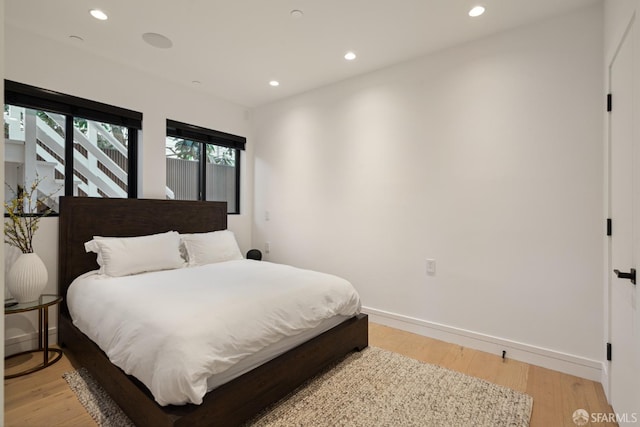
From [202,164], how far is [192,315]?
2.86 meters

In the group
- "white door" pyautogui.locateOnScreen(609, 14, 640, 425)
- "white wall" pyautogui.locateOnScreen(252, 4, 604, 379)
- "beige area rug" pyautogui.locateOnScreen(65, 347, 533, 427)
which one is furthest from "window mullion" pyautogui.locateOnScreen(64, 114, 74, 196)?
"white door" pyautogui.locateOnScreen(609, 14, 640, 425)

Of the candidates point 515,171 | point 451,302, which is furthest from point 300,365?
point 515,171

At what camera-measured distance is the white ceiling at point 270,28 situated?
227 centimetres

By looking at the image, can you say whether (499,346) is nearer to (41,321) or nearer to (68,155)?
(41,321)

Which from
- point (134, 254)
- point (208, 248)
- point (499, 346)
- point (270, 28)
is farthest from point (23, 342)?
point (499, 346)

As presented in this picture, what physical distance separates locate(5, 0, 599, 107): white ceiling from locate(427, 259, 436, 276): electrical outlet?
198cm

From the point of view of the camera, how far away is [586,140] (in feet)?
7.33

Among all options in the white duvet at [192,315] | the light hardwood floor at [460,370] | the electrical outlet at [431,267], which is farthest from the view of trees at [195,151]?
the electrical outlet at [431,267]

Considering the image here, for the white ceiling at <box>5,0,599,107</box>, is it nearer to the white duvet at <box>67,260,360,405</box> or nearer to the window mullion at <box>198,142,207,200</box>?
the window mullion at <box>198,142,207,200</box>

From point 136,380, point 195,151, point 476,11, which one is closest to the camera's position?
point 136,380

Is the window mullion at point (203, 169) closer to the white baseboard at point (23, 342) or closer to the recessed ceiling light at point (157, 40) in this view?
the recessed ceiling light at point (157, 40)

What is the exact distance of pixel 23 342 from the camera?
260 centimetres

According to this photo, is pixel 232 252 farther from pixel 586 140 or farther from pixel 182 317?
pixel 586 140

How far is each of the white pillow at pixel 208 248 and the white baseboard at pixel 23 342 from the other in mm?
1277
